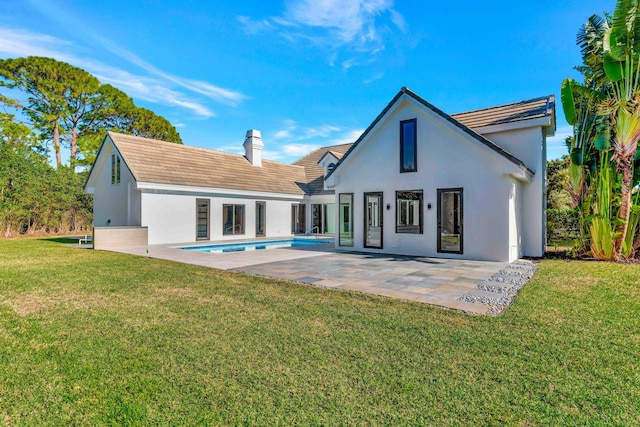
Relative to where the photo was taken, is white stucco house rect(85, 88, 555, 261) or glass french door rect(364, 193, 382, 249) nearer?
white stucco house rect(85, 88, 555, 261)

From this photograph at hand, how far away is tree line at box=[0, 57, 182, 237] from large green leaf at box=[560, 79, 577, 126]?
29.7m

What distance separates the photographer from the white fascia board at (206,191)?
18.4 m

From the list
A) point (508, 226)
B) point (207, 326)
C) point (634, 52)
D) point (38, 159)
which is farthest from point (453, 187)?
point (38, 159)

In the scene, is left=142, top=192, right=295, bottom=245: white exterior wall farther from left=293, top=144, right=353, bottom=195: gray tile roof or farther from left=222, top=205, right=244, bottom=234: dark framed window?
left=293, top=144, right=353, bottom=195: gray tile roof

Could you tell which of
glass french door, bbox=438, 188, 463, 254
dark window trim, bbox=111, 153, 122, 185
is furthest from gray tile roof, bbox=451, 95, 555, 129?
dark window trim, bbox=111, 153, 122, 185

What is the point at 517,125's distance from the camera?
45.4 feet

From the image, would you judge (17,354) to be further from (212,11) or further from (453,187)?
(212,11)

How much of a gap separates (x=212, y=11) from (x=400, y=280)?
14.6 m

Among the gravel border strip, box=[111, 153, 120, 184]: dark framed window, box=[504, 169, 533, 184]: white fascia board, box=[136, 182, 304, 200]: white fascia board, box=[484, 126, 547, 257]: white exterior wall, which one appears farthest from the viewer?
box=[111, 153, 120, 184]: dark framed window

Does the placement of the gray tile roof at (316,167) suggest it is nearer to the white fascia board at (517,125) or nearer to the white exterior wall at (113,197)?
the white fascia board at (517,125)

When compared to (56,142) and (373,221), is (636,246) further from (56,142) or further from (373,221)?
(56,142)

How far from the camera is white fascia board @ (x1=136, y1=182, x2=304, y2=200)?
18406 millimetres

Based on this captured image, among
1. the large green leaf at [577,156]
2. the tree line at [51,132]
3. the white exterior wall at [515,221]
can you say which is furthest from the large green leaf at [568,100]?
the tree line at [51,132]

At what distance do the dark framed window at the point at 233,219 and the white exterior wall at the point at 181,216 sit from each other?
0.26 m
